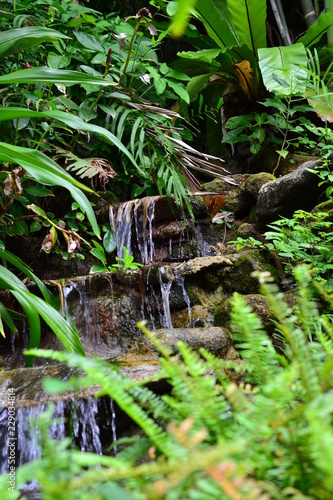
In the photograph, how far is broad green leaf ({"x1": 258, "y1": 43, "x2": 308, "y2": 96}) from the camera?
393 centimetres

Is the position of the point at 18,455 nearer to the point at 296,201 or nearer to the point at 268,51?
the point at 296,201

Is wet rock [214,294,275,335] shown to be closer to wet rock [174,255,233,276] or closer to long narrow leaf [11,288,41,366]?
wet rock [174,255,233,276]

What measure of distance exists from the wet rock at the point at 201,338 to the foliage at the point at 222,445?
1632 mm

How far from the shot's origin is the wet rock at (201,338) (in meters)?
2.32

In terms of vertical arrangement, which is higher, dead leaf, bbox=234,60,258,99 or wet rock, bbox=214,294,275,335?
dead leaf, bbox=234,60,258,99

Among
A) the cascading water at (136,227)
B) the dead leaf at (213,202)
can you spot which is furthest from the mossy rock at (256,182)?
the cascading water at (136,227)

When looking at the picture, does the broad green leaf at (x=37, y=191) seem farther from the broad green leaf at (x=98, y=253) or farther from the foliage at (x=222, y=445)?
the foliage at (x=222, y=445)

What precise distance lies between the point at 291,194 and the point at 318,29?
248cm

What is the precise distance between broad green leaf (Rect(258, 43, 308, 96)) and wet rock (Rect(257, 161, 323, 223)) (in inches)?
38.0

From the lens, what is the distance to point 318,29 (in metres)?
4.71

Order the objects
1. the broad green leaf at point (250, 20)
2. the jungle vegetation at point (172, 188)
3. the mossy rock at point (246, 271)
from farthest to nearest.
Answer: the broad green leaf at point (250, 20), the mossy rock at point (246, 271), the jungle vegetation at point (172, 188)

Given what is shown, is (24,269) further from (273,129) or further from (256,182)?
(273,129)

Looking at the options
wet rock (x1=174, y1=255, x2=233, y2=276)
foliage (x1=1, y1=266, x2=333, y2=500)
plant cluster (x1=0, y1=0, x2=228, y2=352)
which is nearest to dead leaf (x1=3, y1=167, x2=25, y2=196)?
plant cluster (x1=0, y1=0, x2=228, y2=352)

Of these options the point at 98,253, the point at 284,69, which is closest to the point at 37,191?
the point at 98,253
